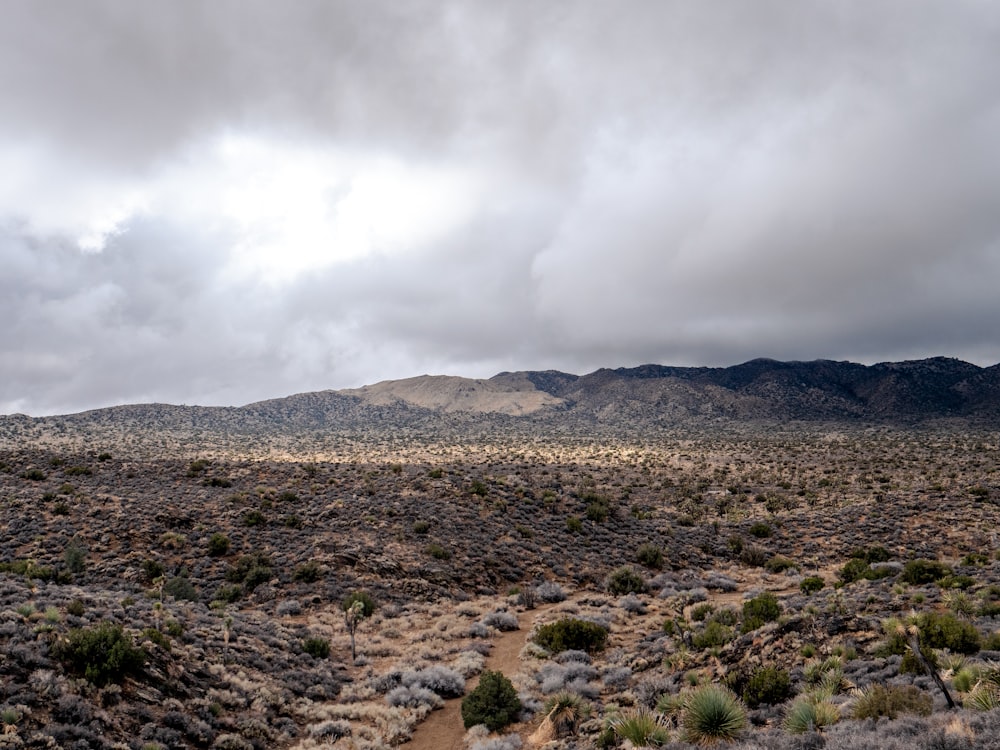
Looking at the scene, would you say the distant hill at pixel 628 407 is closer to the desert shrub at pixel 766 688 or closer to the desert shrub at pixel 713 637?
the desert shrub at pixel 713 637

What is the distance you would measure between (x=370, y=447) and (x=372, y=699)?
2953 inches

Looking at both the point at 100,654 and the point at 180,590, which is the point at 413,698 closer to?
the point at 100,654

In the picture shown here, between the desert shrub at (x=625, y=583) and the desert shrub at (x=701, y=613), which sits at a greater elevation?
the desert shrub at (x=701, y=613)

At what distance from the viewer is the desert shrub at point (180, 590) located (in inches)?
860

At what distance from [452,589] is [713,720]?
19409 mm

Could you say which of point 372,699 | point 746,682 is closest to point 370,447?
point 372,699

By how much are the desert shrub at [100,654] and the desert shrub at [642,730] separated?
1140cm

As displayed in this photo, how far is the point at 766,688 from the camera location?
1084 cm

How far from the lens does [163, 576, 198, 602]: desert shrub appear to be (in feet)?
71.6

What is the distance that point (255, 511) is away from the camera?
32.9m

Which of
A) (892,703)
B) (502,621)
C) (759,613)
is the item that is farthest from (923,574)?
(502,621)

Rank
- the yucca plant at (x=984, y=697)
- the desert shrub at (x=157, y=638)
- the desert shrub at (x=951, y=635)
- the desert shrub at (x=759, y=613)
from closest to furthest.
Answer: the yucca plant at (x=984, y=697)
the desert shrub at (x=951, y=635)
the desert shrub at (x=157, y=638)
the desert shrub at (x=759, y=613)

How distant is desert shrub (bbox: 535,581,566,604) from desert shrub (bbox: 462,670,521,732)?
486 inches

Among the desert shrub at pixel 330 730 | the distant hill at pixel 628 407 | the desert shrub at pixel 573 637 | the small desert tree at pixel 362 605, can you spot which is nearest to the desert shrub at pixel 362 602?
the small desert tree at pixel 362 605
